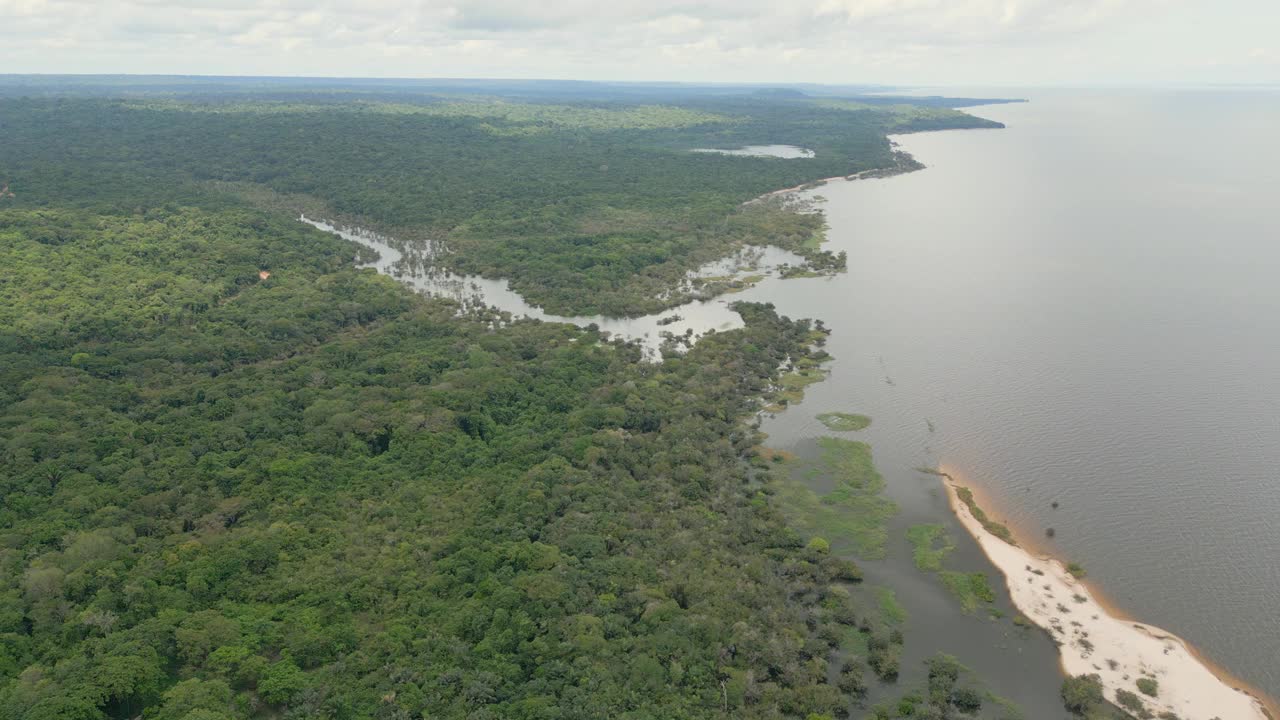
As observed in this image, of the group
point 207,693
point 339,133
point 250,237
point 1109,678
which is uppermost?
point 339,133

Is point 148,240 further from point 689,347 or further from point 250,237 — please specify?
point 689,347

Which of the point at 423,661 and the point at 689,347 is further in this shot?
the point at 689,347

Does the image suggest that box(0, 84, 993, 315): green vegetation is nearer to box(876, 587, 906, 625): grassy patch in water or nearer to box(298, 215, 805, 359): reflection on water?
box(298, 215, 805, 359): reflection on water

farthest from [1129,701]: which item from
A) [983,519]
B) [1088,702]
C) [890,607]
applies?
[983,519]

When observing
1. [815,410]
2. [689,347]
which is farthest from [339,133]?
[815,410]

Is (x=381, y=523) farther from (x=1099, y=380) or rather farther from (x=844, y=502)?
(x=1099, y=380)

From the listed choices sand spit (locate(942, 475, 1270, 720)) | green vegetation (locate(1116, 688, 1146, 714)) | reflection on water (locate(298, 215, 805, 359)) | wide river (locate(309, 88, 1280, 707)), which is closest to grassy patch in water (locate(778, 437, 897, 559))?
wide river (locate(309, 88, 1280, 707))
